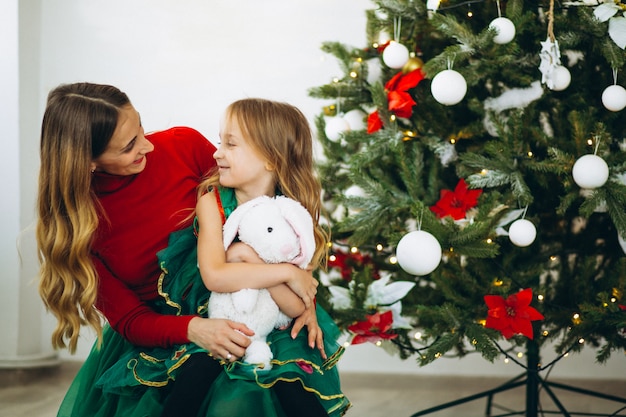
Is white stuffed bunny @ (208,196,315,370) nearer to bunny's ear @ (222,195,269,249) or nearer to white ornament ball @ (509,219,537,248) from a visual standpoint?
bunny's ear @ (222,195,269,249)

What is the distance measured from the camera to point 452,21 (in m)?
1.78

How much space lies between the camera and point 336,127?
203cm

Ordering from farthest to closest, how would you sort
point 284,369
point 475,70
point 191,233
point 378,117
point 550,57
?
1. point 378,117
2. point 475,70
3. point 550,57
4. point 191,233
5. point 284,369

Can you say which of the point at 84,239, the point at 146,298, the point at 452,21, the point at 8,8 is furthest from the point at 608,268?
the point at 8,8

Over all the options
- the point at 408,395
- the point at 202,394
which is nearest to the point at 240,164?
the point at 202,394

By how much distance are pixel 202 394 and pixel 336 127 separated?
0.99 m

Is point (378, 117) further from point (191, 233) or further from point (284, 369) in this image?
point (284, 369)

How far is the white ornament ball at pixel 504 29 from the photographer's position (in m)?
1.73

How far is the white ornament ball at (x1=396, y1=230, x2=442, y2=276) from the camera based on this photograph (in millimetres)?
1654

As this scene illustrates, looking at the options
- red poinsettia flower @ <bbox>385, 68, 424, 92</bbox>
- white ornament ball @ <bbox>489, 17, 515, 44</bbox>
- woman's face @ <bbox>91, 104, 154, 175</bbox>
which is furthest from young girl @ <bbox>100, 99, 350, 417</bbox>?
white ornament ball @ <bbox>489, 17, 515, 44</bbox>

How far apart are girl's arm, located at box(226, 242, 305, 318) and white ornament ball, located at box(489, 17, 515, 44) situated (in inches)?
33.3

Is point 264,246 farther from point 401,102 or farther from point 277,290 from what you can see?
point 401,102

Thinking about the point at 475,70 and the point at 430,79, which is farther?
the point at 430,79

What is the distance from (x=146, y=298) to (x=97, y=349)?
152 mm
